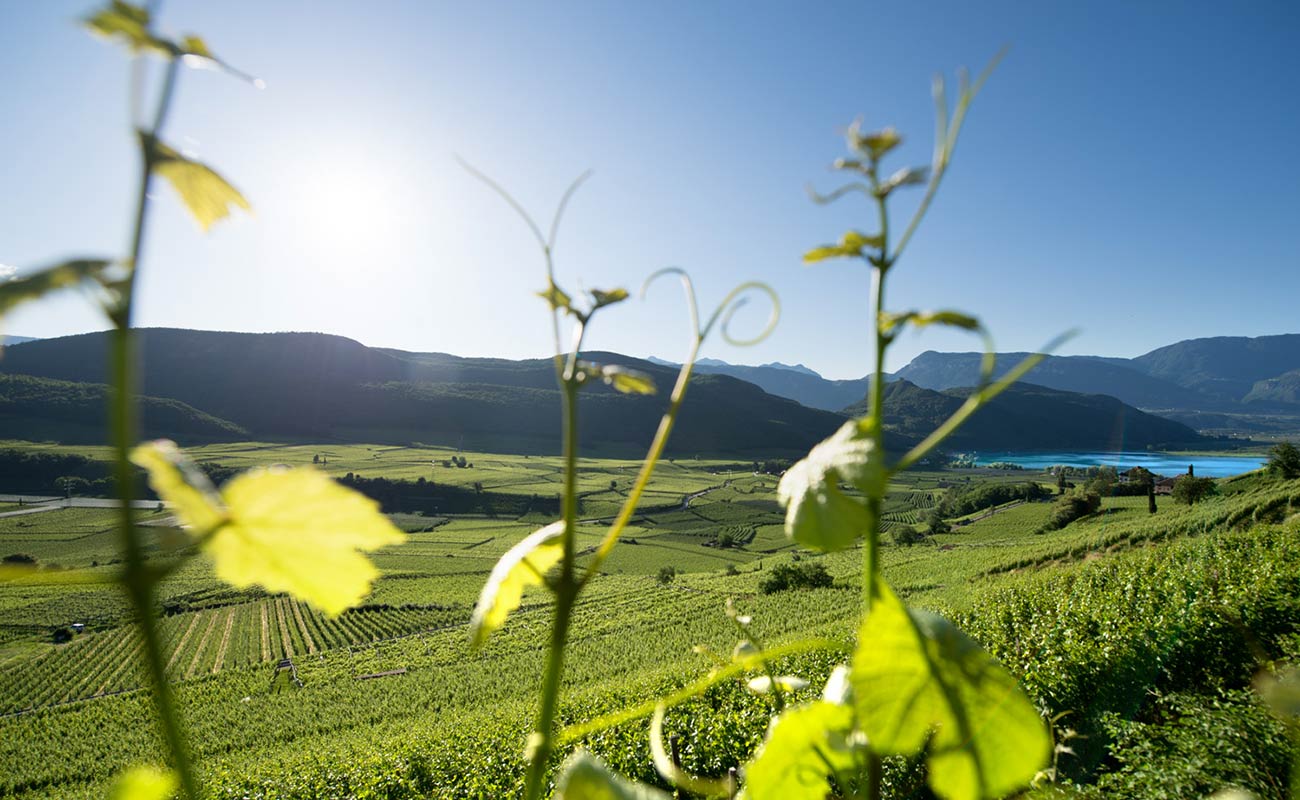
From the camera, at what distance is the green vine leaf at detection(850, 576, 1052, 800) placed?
1.55ft

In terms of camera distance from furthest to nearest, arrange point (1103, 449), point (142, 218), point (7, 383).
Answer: point (1103, 449) → point (7, 383) → point (142, 218)

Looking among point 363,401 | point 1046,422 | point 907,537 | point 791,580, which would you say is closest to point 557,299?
point 791,580

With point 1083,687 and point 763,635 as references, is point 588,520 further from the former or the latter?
point 1083,687

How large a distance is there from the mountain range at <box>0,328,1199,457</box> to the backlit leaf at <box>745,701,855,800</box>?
102 metres

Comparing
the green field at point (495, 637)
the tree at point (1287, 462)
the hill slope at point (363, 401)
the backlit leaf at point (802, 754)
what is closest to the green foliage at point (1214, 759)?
the green field at point (495, 637)

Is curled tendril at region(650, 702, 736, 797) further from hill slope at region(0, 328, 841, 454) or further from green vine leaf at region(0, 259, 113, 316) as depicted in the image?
hill slope at region(0, 328, 841, 454)

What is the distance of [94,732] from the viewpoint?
115 ft

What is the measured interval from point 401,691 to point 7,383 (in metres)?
101

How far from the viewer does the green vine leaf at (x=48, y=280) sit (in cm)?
34

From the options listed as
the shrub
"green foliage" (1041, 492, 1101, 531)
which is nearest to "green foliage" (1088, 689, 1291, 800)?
"green foliage" (1041, 492, 1101, 531)

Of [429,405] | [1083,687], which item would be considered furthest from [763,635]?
[429,405]

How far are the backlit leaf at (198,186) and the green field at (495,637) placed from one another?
224 mm

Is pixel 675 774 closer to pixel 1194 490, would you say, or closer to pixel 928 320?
pixel 928 320

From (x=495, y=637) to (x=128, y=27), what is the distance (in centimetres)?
5068
